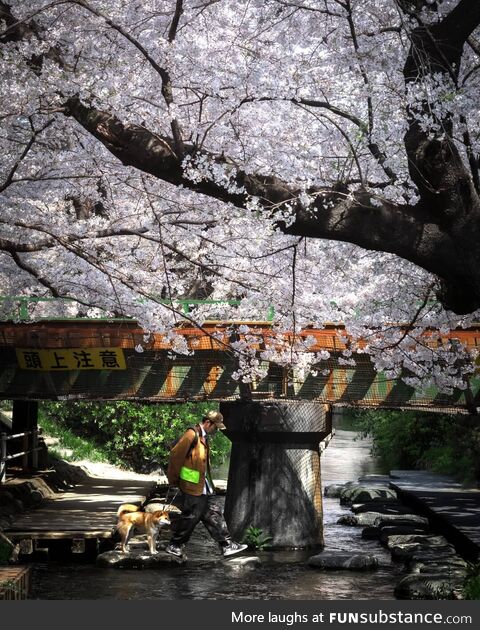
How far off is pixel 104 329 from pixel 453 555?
27.5 ft

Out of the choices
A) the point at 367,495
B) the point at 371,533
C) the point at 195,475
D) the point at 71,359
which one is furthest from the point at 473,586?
the point at 367,495

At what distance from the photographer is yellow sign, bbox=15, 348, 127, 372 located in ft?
70.2

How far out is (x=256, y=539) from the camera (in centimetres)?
1994

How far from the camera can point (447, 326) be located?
16.9 meters

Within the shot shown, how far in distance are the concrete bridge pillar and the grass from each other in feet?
40.4

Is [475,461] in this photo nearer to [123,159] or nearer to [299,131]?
[299,131]

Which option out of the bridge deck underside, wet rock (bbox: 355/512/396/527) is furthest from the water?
wet rock (bbox: 355/512/396/527)

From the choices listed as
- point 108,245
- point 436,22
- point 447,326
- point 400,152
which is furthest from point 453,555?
point 436,22

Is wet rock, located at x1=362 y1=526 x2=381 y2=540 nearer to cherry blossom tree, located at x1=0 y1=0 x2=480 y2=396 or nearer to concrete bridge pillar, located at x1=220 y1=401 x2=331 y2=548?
concrete bridge pillar, located at x1=220 y1=401 x2=331 y2=548

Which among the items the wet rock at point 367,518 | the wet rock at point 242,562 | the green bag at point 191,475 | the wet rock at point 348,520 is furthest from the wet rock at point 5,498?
the wet rock at point 367,518

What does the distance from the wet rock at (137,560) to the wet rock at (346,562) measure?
250cm

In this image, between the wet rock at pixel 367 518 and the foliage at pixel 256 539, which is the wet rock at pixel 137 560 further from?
the wet rock at pixel 367 518

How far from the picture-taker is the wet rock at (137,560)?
16281 mm

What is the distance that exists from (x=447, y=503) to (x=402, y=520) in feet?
5.15
